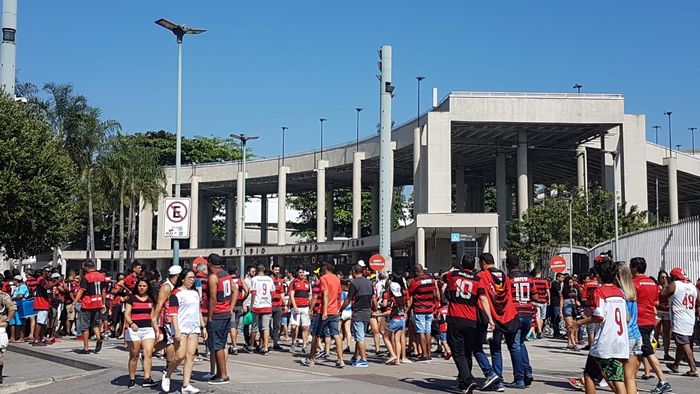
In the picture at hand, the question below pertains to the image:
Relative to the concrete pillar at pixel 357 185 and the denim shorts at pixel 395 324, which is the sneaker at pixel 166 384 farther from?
the concrete pillar at pixel 357 185

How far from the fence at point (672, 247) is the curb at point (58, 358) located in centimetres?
1713

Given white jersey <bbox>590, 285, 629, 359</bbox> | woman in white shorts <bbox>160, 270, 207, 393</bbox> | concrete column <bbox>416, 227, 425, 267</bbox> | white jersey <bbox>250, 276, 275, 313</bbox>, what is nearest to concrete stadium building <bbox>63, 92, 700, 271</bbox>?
concrete column <bbox>416, 227, 425, 267</bbox>

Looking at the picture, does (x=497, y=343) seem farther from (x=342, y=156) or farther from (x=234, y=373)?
(x=342, y=156)

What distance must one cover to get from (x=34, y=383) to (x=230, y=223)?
66.1 m

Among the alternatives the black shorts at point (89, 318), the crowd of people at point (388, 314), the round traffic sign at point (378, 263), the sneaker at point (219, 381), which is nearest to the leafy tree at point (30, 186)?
the crowd of people at point (388, 314)

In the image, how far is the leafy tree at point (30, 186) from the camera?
1050 inches

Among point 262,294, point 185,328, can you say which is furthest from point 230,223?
point 185,328

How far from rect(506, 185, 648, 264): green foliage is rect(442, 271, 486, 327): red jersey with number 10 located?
35227 millimetres

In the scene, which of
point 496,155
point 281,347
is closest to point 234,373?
point 281,347

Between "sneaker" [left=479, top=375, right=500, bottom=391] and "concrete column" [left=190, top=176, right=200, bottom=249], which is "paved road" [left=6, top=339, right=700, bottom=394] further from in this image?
"concrete column" [left=190, top=176, right=200, bottom=249]

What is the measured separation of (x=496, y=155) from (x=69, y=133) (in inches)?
1183

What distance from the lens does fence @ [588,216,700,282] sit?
23688 mm

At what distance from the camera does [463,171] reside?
67.2m

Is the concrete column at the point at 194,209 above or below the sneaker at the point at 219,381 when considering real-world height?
above
